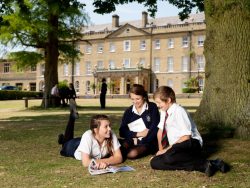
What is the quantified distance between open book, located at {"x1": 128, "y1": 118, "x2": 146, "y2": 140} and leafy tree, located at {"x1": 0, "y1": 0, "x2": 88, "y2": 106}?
53.1ft

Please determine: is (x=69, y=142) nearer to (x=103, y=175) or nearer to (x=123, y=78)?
(x=103, y=175)

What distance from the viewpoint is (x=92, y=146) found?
231 inches

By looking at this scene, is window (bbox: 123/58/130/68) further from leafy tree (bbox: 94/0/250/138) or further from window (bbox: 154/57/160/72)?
leafy tree (bbox: 94/0/250/138)

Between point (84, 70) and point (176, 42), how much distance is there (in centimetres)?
1638

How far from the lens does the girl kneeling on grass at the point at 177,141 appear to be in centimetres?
554

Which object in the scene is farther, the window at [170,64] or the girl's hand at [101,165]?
the window at [170,64]

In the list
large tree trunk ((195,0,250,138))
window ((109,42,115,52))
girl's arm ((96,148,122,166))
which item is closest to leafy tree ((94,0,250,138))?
large tree trunk ((195,0,250,138))

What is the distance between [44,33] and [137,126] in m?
18.7

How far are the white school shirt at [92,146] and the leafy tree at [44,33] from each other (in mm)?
16875

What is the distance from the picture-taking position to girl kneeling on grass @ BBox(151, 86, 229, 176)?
218 inches

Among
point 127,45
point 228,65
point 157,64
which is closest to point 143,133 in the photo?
point 228,65

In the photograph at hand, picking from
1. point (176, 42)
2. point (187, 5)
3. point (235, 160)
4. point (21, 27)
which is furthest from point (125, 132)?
point (176, 42)

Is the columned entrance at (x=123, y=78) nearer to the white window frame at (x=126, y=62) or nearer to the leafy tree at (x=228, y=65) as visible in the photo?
the white window frame at (x=126, y=62)

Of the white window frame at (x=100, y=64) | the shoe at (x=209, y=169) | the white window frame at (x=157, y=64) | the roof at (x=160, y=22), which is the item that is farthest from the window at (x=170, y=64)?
the shoe at (x=209, y=169)
